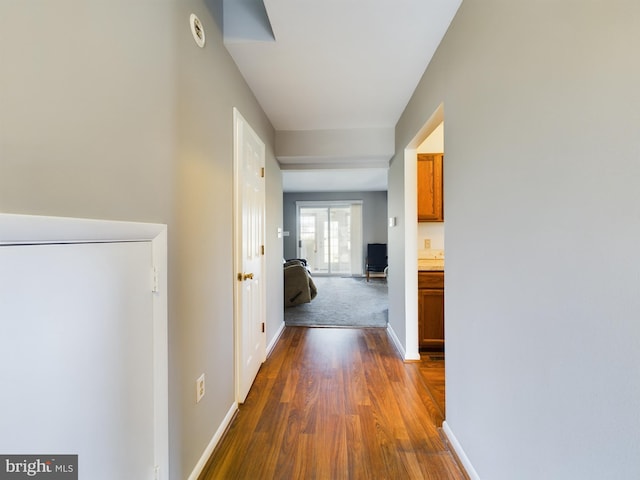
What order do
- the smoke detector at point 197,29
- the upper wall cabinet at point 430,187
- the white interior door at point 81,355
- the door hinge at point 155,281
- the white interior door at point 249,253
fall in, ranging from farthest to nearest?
the upper wall cabinet at point 430,187 < the white interior door at point 249,253 < the smoke detector at point 197,29 < the door hinge at point 155,281 < the white interior door at point 81,355

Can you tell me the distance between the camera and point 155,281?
3.36 ft

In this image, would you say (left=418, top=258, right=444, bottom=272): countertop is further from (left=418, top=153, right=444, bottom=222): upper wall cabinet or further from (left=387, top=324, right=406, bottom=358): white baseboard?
(left=387, top=324, right=406, bottom=358): white baseboard

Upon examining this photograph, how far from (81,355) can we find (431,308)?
262cm

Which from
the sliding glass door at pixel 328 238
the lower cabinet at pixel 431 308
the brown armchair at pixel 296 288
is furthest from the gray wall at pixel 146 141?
the sliding glass door at pixel 328 238

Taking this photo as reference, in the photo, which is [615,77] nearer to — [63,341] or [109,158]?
[109,158]

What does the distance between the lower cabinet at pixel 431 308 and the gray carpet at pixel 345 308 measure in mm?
898

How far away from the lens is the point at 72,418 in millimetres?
719

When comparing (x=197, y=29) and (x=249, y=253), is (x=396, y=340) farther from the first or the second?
(x=197, y=29)

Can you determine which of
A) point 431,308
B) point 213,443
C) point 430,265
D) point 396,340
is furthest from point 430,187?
point 213,443

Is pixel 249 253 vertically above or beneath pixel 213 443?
above

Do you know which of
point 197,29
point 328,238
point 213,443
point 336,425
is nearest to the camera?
point 197,29

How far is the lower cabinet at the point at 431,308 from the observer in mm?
2639

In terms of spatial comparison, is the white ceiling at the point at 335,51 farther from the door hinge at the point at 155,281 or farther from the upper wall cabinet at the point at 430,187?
the door hinge at the point at 155,281

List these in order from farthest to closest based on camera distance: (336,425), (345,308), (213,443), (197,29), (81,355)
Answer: (345,308) → (336,425) → (213,443) → (197,29) → (81,355)
